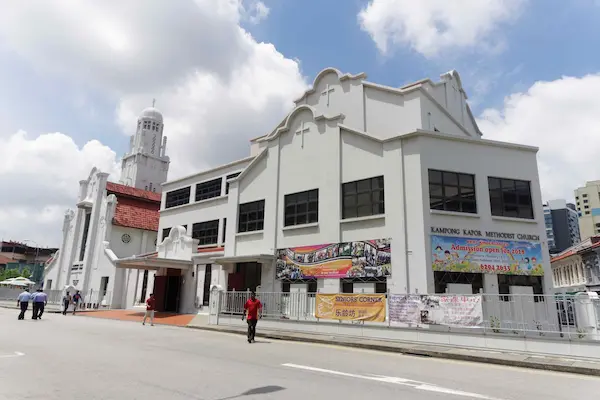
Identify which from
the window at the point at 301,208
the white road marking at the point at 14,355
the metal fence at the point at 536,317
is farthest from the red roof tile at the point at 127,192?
the metal fence at the point at 536,317

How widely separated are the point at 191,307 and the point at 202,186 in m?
9.63

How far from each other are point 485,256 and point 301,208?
9.50m

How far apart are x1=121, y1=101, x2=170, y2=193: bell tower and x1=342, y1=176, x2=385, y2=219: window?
45818mm

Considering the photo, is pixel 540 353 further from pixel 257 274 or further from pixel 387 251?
pixel 257 274

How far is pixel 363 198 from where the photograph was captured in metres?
20.6

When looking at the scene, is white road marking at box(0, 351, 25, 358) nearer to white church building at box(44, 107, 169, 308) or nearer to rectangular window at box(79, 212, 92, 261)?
white church building at box(44, 107, 169, 308)

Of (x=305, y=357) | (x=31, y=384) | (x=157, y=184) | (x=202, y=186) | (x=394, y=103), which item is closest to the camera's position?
(x=31, y=384)

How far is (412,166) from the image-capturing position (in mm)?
19266

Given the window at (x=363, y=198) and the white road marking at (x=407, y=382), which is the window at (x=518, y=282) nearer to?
the window at (x=363, y=198)

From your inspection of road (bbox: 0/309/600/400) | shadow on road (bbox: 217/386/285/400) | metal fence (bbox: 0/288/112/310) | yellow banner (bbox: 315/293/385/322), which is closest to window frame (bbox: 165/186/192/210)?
metal fence (bbox: 0/288/112/310)

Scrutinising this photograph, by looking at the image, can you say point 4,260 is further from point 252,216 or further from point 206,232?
point 252,216

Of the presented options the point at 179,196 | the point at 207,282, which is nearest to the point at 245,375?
the point at 207,282

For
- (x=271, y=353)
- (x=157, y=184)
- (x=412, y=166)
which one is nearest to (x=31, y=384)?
(x=271, y=353)

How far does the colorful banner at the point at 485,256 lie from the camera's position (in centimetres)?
1800
